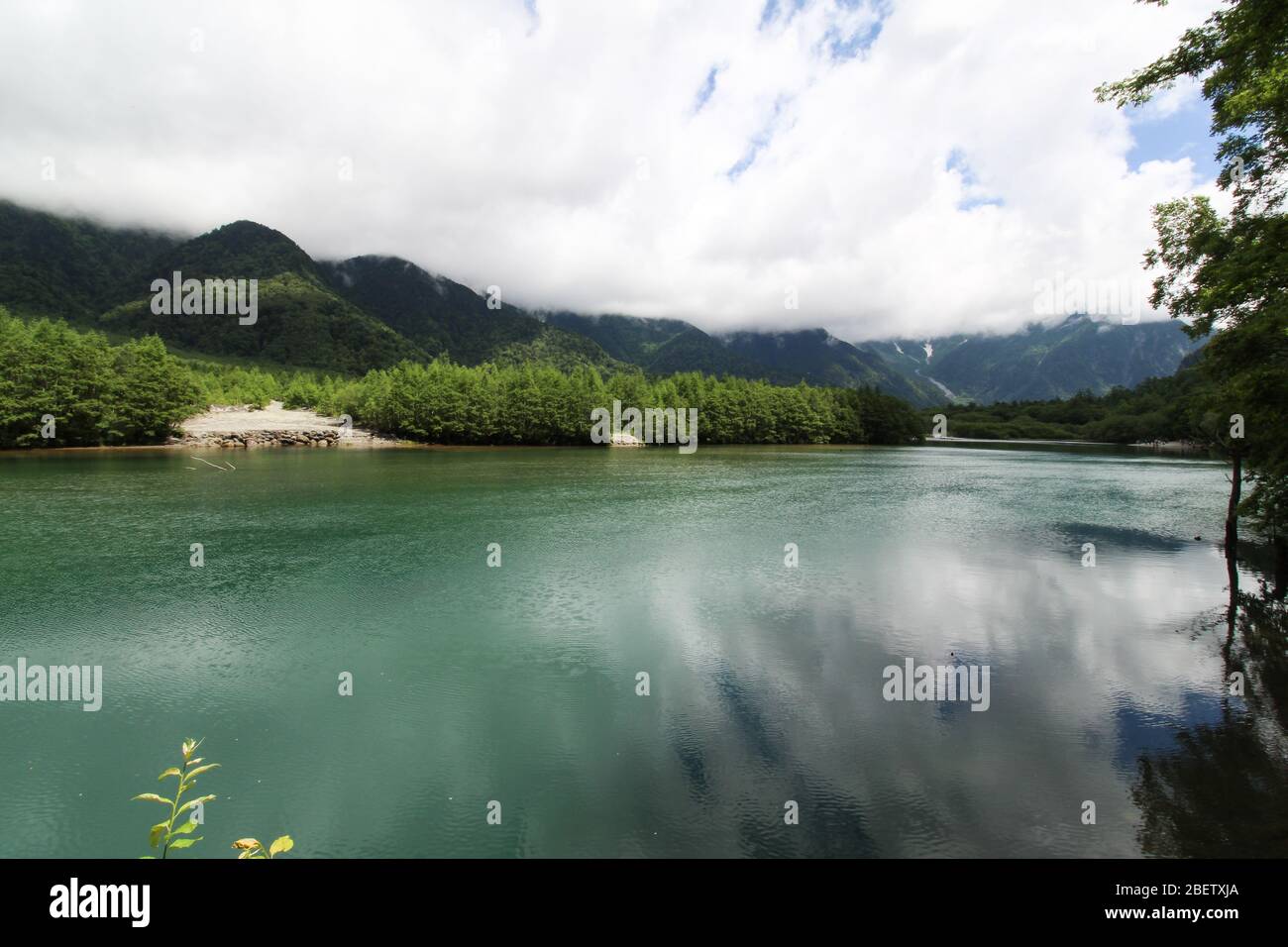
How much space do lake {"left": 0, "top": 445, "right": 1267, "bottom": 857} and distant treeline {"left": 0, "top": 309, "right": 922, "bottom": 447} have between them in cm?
5942

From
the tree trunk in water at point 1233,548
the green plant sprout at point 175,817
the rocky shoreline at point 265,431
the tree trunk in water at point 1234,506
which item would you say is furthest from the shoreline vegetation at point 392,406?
the green plant sprout at point 175,817

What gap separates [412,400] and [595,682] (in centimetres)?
11394

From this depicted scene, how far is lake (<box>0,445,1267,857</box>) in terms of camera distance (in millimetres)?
9789

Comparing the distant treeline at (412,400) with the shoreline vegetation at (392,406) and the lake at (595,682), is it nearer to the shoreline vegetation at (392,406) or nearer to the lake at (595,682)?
the shoreline vegetation at (392,406)

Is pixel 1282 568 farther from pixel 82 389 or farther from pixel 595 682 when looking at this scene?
pixel 82 389

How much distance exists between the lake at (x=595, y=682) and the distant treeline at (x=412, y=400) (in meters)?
59.4

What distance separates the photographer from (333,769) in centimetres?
1120

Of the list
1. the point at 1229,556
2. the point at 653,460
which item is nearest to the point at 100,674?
the point at 1229,556

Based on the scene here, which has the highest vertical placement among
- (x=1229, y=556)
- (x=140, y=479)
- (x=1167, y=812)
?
(x=140, y=479)

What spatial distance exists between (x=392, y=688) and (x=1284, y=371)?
22058mm

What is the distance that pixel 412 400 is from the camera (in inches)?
4697

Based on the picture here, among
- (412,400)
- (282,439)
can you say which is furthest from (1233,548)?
(412,400)
